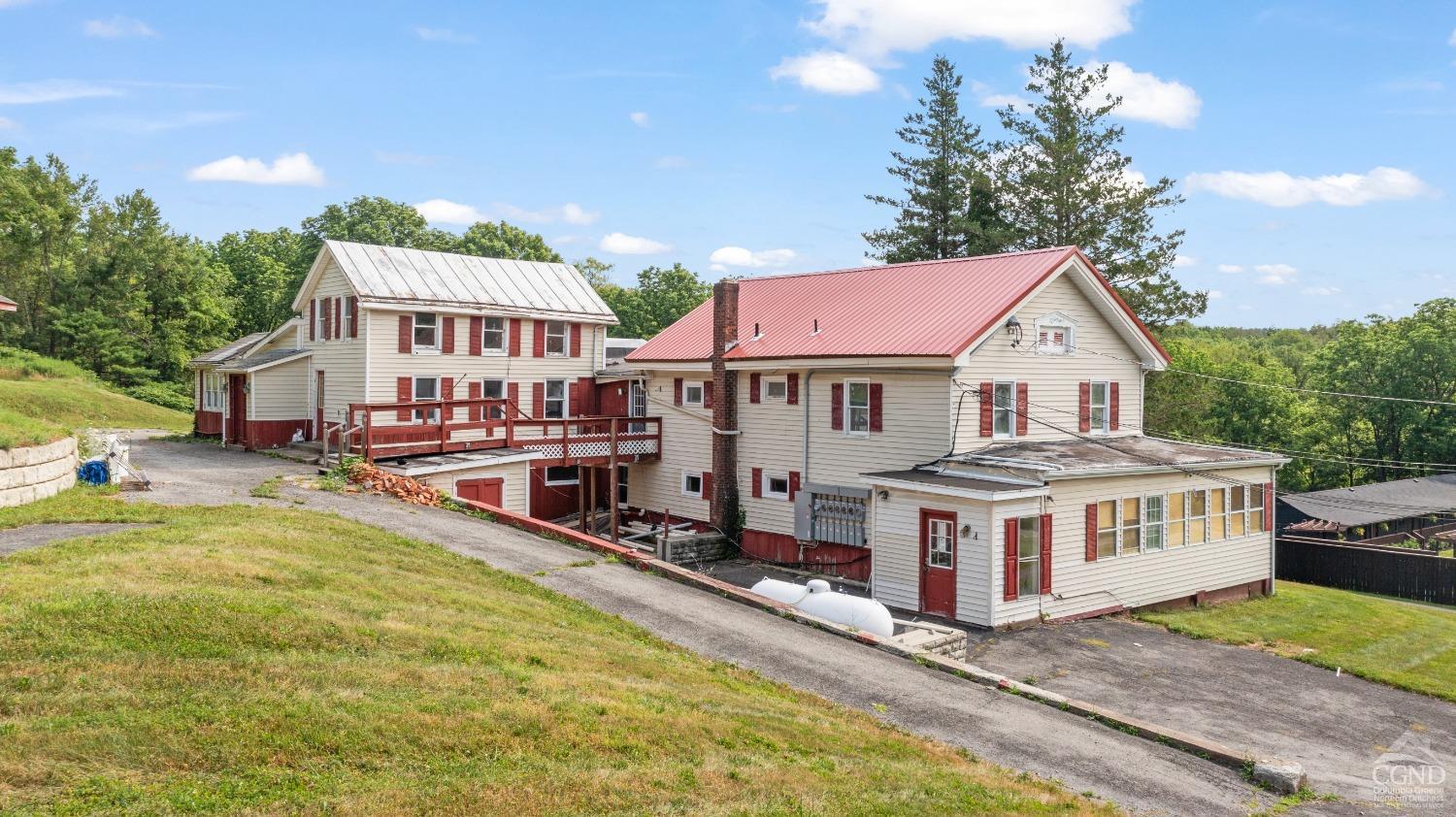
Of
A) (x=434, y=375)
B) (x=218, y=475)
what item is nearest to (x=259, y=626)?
(x=218, y=475)

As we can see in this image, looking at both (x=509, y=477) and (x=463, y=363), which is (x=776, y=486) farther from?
(x=463, y=363)

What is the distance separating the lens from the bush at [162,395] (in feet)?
180

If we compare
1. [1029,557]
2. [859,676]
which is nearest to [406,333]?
[1029,557]

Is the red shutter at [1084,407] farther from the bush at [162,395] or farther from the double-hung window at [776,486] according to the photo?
the bush at [162,395]

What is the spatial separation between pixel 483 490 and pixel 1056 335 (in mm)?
15927

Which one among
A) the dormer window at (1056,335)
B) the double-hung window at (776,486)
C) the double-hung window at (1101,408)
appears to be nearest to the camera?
the dormer window at (1056,335)

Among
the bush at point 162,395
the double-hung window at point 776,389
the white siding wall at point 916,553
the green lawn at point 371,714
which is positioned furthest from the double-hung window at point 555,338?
the bush at point 162,395

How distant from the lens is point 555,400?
114 feet

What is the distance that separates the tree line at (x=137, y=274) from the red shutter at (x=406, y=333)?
106ft

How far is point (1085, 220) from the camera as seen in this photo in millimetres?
44250

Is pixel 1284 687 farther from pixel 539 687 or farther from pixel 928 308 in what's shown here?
pixel 539 687

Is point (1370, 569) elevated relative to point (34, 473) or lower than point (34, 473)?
lower

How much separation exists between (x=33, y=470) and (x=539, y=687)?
508 inches

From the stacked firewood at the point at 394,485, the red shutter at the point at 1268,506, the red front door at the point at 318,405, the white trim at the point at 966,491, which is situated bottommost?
the red shutter at the point at 1268,506
